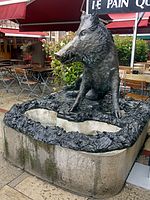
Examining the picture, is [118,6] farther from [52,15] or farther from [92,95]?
[52,15]

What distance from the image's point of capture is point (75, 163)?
2.48m

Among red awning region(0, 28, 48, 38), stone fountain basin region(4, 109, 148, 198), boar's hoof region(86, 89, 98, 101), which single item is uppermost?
red awning region(0, 28, 48, 38)

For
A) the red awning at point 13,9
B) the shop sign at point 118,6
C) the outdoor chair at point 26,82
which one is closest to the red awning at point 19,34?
the outdoor chair at point 26,82

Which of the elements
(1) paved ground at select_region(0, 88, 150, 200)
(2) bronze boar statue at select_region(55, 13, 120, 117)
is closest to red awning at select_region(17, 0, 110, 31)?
(2) bronze boar statue at select_region(55, 13, 120, 117)

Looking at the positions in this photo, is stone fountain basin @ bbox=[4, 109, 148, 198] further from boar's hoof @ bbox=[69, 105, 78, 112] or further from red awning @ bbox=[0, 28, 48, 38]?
red awning @ bbox=[0, 28, 48, 38]

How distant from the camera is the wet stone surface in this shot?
8.23 ft

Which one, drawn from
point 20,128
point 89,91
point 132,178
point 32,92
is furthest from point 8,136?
point 32,92

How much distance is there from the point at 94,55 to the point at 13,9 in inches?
117

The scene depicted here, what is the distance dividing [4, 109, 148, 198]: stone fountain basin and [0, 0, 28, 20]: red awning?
279cm

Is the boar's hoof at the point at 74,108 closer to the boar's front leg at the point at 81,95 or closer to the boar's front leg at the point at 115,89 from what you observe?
the boar's front leg at the point at 81,95

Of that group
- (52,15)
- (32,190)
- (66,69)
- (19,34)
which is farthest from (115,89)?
(19,34)

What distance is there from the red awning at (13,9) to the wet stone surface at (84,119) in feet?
6.89

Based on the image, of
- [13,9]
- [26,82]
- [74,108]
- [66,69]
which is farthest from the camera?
[26,82]

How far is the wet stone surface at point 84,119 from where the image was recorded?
8.23 feet
